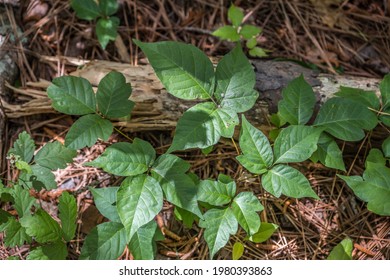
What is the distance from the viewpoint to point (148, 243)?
1828 millimetres

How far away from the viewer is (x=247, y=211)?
70.2 inches

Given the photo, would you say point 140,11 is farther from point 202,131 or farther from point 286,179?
point 286,179

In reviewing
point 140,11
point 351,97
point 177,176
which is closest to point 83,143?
point 177,176

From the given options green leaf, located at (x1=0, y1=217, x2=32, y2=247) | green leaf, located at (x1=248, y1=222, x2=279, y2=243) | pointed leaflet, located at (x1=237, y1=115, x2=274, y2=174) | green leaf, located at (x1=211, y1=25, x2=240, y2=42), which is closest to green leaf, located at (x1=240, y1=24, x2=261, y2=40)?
green leaf, located at (x1=211, y1=25, x2=240, y2=42)

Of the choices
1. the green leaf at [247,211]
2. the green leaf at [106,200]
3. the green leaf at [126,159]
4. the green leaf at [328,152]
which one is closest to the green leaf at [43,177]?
the green leaf at [106,200]

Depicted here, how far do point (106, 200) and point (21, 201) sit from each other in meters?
0.39

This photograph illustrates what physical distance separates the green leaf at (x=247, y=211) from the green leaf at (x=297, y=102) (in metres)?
0.43

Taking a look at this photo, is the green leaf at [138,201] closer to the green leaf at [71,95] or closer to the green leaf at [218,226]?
the green leaf at [218,226]

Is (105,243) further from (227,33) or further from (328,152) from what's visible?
(227,33)

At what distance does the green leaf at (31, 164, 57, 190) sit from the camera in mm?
1987

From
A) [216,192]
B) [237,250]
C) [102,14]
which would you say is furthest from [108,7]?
[237,250]

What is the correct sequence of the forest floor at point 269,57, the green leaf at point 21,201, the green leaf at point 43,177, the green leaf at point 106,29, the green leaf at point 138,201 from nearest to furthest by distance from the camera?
the green leaf at point 138,201 → the green leaf at point 21,201 → the green leaf at point 43,177 → the forest floor at point 269,57 → the green leaf at point 106,29

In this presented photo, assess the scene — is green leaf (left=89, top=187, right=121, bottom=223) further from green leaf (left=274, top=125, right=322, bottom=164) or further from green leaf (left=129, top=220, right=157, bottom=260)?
green leaf (left=274, top=125, right=322, bottom=164)

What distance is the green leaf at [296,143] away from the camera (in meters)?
1.79
